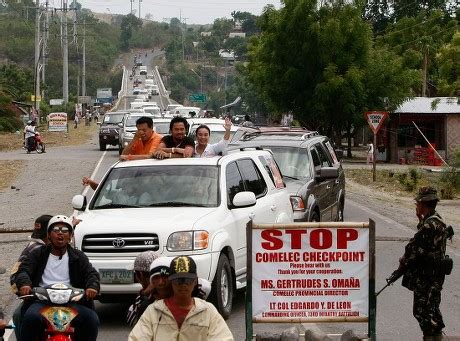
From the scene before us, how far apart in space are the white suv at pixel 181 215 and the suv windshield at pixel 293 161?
379 centimetres

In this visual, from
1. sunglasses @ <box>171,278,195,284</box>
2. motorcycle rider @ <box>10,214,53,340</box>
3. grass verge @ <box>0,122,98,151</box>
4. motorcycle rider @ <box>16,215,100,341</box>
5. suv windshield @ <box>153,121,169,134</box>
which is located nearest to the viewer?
sunglasses @ <box>171,278,195,284</box>

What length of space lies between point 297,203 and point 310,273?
6971 millimetres

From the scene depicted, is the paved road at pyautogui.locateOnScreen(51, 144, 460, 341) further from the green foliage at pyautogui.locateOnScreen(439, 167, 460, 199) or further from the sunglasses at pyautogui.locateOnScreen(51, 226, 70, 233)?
the green foliage at pyautogui.locateOnScreen(439, 167, 460, 199)

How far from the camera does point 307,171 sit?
57.4 ft

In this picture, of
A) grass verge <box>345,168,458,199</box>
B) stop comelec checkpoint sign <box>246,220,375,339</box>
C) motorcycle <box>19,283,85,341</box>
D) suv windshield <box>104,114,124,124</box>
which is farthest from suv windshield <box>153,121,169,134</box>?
motorcycle <box>19,283,85,341</box>

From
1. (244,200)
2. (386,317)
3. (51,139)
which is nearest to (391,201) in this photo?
(386,317)

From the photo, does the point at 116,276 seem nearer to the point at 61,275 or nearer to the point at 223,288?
the point at 223,288

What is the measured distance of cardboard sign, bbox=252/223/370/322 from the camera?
887 centimetres

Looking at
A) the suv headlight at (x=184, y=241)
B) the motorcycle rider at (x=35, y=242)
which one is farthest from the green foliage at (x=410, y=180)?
the motorcycle rider at (x=35, y=242)

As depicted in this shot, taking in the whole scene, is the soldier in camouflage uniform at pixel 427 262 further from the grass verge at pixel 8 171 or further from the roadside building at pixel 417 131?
the roadside building at pixel 417 131

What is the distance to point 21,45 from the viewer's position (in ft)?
561

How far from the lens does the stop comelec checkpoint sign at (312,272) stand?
348 inches

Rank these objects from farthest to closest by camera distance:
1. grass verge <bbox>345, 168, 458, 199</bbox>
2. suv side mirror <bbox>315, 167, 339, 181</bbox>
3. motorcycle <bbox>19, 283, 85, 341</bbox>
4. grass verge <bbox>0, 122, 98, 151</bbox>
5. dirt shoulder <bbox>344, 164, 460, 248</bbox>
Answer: grass verge <bbox>0, 122, 98, 151</bbox>, grass verge <bbox>345, 168, 458, 199</bbox>, dirt shoulder <bbox>344, 164, 460, 248</bbox>, suv side mirror <bbox>315, 167, 339, 181</bbox>, motorcycle <bbox>19, 283, 85, 341</bbox>

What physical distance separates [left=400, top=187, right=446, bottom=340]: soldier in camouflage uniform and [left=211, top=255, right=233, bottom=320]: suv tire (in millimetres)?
2223
